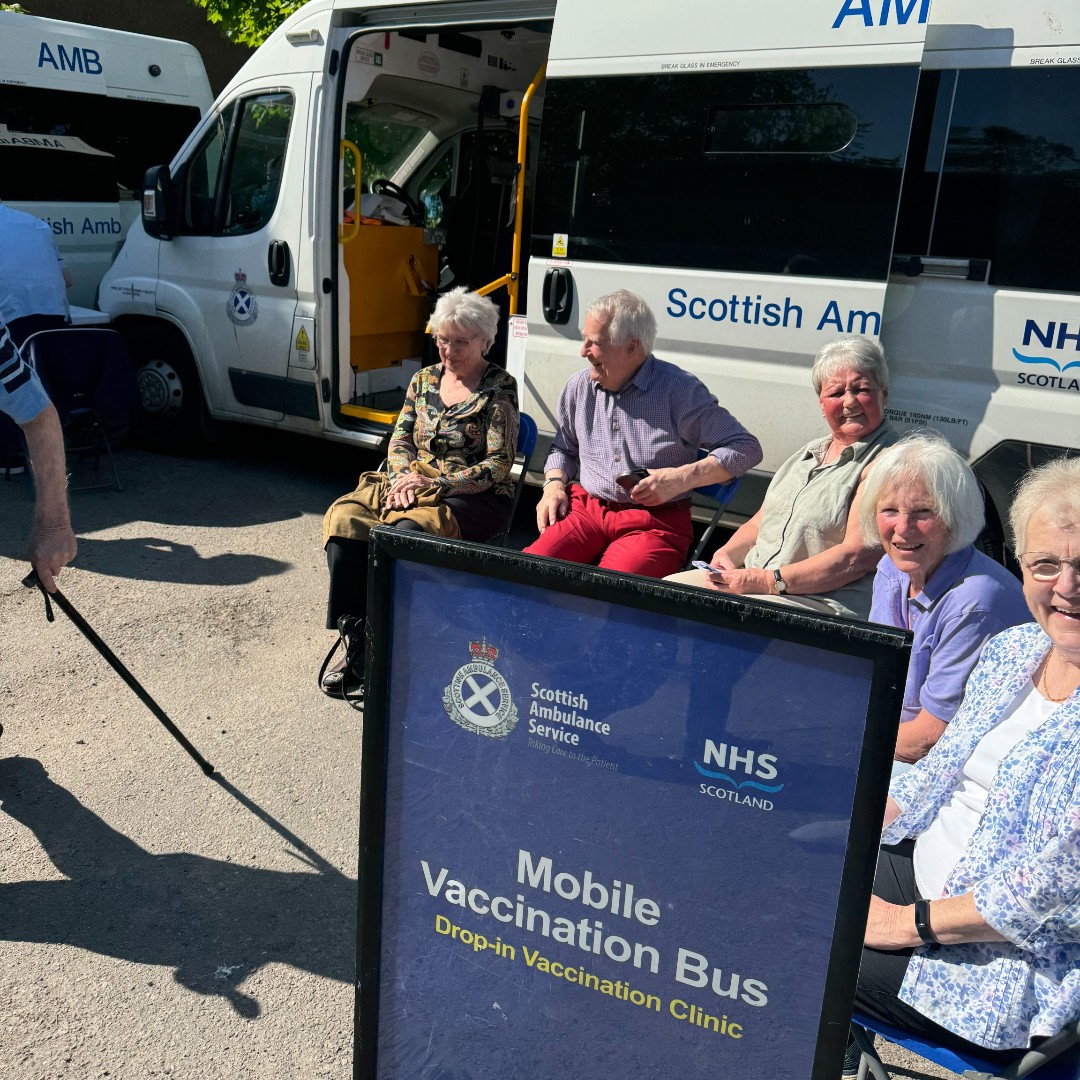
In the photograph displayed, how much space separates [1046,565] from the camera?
1.89 meters

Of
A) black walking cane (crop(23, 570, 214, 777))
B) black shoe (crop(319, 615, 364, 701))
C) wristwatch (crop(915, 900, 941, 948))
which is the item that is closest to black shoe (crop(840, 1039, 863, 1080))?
wristwatch (crop(915, 900, 941, 948))

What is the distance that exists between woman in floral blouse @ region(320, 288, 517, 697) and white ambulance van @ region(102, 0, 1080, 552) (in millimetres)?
905

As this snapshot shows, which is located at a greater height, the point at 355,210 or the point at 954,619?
the point at 355,210

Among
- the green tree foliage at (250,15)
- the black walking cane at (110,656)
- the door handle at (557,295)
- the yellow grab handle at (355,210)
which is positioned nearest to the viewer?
the black walking cane at (110,656)

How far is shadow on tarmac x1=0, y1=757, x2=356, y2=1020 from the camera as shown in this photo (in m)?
2.71

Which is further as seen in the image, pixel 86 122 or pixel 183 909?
pixel 86 122

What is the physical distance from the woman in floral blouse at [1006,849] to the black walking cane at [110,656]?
2.20 metres

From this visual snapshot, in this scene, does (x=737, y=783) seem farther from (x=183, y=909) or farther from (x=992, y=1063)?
(x=183, y=909)

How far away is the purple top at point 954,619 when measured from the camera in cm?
241

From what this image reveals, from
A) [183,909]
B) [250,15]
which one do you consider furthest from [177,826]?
[250,15]

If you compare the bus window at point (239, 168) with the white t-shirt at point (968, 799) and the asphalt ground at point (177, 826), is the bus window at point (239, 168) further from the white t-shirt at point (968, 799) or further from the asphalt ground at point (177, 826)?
the white t-shirt at point (968, 799)

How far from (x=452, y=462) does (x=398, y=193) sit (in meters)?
3.80

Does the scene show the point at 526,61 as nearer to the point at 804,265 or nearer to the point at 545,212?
the point at 545,212

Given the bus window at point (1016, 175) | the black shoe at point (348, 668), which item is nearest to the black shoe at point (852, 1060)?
the black shoe at point (348, 668)
